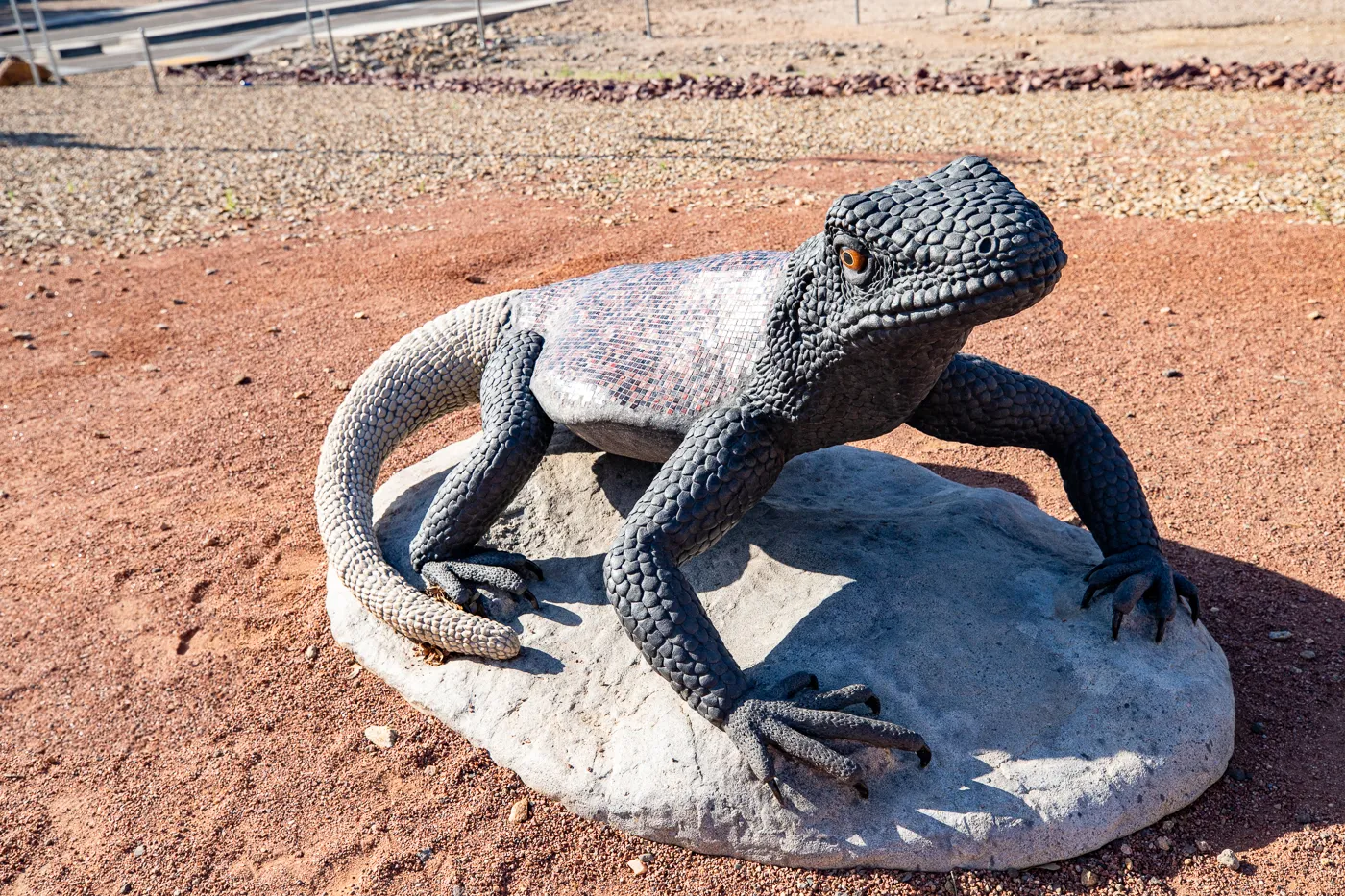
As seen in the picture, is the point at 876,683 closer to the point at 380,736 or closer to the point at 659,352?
the point at 659,352

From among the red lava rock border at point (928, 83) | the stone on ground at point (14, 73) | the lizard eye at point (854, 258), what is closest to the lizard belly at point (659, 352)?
Result: the lizard eye at point (854, 258)

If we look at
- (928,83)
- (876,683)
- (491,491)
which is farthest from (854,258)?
(928,83)

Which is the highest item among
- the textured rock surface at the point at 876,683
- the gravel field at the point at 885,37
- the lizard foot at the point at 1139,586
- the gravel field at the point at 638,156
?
the gravel field at the point at 885,37

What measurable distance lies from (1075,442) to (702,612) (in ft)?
5.09

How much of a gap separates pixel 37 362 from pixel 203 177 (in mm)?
5109

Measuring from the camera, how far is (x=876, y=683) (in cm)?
354

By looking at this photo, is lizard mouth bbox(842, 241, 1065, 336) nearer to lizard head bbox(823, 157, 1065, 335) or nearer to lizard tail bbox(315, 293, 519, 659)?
lizard head bbox(823, 157, 1065, 335)

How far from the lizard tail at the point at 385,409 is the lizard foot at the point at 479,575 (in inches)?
9.1

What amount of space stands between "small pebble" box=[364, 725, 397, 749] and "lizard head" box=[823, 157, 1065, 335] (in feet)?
7.46

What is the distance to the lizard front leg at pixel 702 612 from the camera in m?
3.22

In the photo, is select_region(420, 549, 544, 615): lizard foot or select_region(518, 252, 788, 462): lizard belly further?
select_region(420, 549, 544, 615): lizard foot

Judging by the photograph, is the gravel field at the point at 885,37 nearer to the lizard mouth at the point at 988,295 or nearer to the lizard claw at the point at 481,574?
the lizard claw at the point at 481,574

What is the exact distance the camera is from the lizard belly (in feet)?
11.9

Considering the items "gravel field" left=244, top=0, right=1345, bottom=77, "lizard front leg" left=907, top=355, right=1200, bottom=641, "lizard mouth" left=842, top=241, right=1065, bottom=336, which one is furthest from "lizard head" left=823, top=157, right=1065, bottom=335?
"gravel field" left=244, top=0, right=1345, bottom=77
